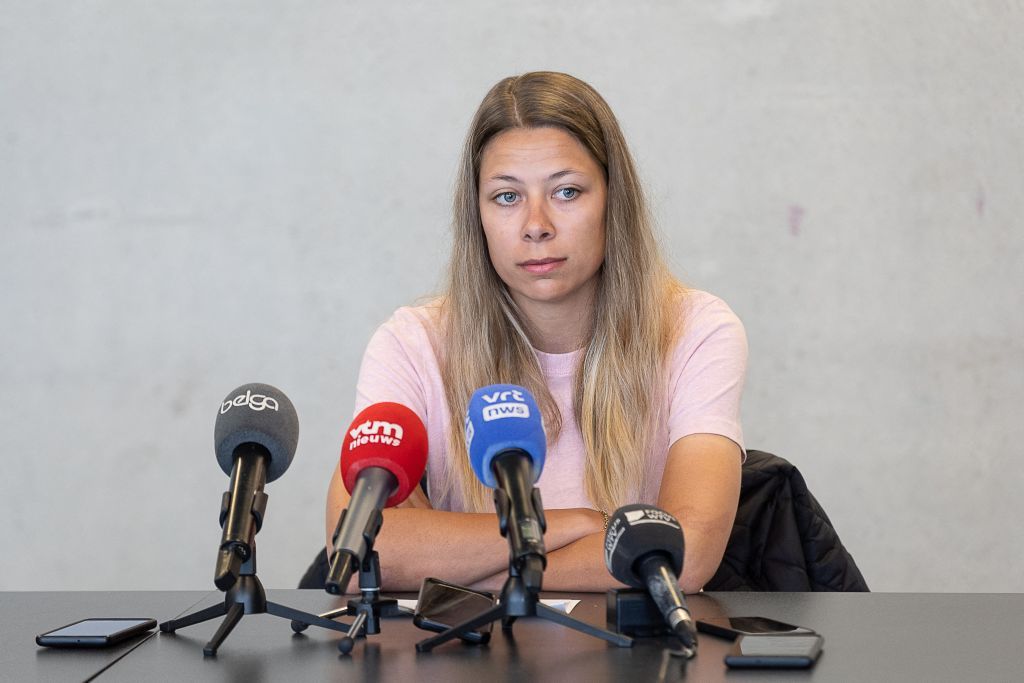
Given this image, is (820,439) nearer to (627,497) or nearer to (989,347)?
(989,347)

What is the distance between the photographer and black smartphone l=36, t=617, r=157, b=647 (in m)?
1.14

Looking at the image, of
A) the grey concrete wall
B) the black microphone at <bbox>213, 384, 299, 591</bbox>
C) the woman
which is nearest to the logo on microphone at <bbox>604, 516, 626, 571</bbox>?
the black microphone at <bbox>213, 384, 299, 591</bbox>

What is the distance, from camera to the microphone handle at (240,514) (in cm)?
99

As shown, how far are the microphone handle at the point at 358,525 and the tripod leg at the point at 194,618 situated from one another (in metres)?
0.25

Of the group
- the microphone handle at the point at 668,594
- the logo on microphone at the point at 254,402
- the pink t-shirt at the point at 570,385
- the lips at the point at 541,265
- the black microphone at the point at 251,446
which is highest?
the lips at the point at 541,265

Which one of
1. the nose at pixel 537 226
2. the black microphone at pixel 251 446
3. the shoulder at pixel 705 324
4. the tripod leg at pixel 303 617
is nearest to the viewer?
the black microphone at pixel 251 446

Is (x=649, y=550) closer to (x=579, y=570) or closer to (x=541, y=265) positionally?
(x=579, y=570)

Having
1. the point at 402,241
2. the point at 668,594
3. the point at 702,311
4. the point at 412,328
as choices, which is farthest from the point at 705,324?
the point at 402,241

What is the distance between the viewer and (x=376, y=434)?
43.0 inches

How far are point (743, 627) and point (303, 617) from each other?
448 mm

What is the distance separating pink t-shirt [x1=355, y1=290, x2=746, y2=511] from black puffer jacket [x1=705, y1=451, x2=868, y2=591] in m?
0.12

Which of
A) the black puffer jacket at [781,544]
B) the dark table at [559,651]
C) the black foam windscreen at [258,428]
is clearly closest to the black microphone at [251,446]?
the black foam windscreen at [258,428]

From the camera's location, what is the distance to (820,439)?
3338 millimetres

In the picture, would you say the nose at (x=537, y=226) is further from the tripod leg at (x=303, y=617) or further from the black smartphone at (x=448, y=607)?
the tripod leg at (x=303, y=617)
